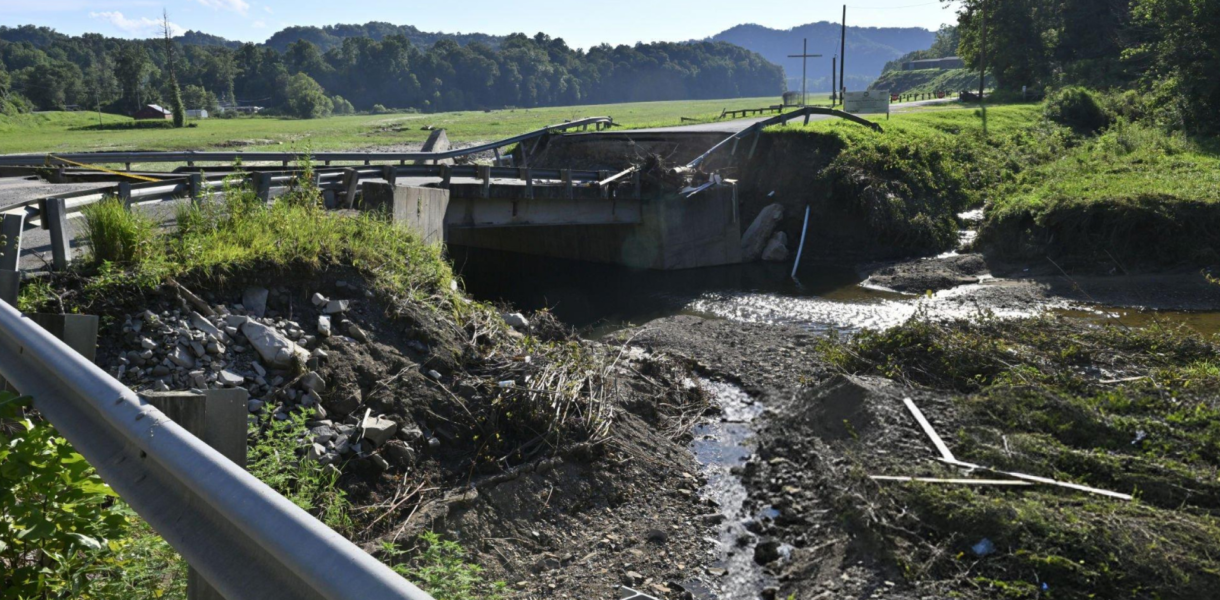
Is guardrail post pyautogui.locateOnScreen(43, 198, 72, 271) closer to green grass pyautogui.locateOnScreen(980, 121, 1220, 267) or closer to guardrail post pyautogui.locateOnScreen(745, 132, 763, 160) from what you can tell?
green grass pyautogui.locateOnScreen(980, 121, 1220, 267)

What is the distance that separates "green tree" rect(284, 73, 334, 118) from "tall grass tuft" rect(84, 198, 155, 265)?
109 metres

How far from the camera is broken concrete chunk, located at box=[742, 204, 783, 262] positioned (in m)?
25.8

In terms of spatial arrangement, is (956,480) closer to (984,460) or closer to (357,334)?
(984,460)

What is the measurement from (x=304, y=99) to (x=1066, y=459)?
11665 cm

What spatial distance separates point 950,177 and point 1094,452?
21687 mm

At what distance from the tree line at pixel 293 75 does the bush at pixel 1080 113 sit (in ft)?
230

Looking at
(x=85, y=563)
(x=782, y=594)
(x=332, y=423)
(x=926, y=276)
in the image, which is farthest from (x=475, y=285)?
(x=85, y=563)

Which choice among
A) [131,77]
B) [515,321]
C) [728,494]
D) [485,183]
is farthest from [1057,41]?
[131,77]

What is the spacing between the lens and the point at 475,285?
21156mm

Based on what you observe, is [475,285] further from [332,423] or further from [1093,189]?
[1093,189]

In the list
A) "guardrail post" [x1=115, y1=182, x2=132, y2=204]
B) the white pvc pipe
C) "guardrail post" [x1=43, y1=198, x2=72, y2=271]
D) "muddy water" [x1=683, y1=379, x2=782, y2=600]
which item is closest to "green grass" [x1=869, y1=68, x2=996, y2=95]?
the white pvc pipe

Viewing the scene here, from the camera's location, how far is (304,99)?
115 meters

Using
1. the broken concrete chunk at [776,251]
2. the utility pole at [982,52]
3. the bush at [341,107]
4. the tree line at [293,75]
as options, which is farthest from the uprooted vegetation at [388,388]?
the bush at [341,107]

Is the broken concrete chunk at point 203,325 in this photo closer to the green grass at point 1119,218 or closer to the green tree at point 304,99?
the green grass at point 1119,218
